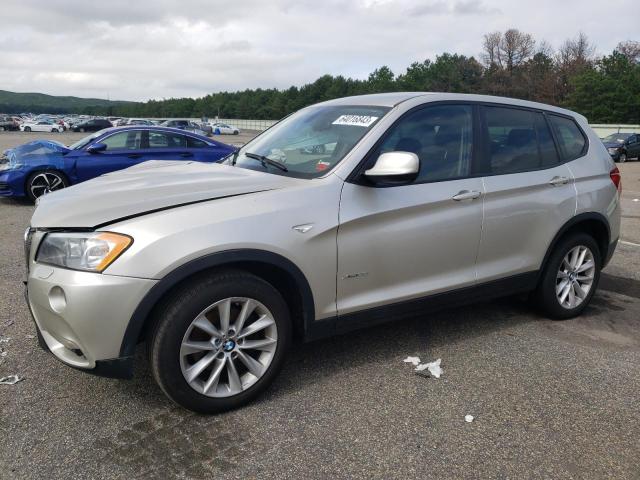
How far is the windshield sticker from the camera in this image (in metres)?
3.59

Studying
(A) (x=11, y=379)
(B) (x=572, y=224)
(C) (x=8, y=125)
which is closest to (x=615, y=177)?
(B) (x=572, y=224)

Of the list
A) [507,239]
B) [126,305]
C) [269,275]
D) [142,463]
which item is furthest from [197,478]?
[507,239]

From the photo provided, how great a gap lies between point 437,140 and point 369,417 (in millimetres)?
1857

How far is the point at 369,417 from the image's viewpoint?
302 centimetres

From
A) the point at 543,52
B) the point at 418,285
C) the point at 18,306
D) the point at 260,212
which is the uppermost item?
the point at 543,52

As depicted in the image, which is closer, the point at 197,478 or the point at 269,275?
the point at 197,478

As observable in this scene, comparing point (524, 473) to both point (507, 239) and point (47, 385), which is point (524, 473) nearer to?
point (507, 239)

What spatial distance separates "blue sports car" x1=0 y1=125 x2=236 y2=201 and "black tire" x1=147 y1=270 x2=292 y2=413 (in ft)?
24.2

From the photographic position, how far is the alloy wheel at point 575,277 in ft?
14.8

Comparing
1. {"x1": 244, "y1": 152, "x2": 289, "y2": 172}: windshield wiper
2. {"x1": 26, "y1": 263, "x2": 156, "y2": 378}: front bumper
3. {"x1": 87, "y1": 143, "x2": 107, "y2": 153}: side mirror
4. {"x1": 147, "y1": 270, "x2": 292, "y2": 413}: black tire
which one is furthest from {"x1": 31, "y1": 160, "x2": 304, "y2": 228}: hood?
{"x1": 87, "y1": 143, "x2": 107, "y2": 153}: side mirror

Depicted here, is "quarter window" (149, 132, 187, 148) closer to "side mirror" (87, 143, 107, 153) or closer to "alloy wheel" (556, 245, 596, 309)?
"side mirror" (87, 143, 107, 153)

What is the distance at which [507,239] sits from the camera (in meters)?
4.02

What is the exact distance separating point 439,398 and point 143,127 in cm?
855

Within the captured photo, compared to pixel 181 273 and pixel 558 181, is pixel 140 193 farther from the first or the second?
pixel 558 181
